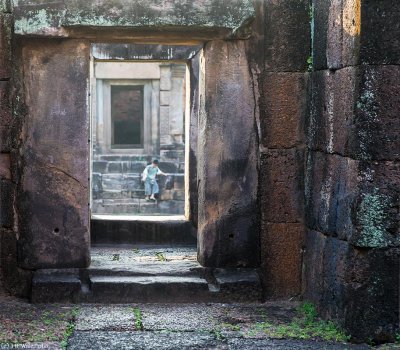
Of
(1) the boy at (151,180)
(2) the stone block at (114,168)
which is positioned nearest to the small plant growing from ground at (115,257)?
(1) the boy at (151,180)

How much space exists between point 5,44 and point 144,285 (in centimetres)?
→ 225

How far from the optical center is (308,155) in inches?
272

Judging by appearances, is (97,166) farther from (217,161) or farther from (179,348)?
(179,348)

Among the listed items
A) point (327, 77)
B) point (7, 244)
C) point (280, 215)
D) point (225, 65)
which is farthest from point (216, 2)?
point (7, 244)

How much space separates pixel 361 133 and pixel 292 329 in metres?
1.51

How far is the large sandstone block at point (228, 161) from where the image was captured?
7.02 m

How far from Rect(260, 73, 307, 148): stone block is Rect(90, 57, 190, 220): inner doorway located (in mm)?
11939

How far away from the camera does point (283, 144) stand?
6.97 meters

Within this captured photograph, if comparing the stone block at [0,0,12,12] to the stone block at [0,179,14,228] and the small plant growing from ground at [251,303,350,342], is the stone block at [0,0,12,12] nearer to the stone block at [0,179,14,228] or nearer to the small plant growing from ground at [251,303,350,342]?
the stone block at [0,179,14,228]

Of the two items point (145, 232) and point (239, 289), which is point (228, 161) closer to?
point (239, 289)

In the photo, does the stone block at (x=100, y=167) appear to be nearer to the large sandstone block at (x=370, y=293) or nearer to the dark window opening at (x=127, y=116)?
the dark window opening at (x=127, y=116)

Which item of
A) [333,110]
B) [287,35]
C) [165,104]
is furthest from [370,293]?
[165,104]

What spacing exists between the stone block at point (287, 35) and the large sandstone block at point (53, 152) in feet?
4.95

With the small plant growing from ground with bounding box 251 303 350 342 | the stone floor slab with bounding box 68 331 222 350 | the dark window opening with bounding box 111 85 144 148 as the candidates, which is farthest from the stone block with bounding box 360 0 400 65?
the dark window opening with bounding box 111 85 144 148
